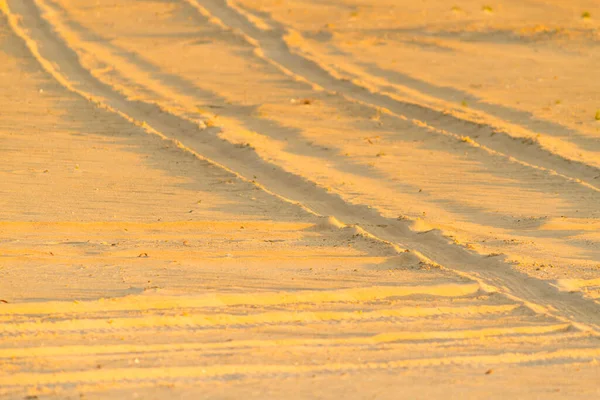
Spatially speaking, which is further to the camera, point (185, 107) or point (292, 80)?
point (292, 80)

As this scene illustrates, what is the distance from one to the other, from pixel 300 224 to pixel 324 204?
891 mm

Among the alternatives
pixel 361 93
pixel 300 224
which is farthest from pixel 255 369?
pixel 361 93

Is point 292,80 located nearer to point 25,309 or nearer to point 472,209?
point 472,209

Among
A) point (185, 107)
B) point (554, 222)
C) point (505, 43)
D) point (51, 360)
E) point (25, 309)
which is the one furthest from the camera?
point (505, 43)

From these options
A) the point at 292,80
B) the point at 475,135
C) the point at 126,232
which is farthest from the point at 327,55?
the point at 126,232

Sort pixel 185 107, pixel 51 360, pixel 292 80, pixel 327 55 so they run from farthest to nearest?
pixel 327 55
pixel 292 80
pixel 185 107
pixel 51 360

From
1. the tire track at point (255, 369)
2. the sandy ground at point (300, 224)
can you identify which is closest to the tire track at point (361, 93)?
the sandy ground at point (300, 224)

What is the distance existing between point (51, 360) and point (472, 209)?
463 cm

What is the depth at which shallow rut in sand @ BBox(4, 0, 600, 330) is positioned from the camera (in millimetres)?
6020

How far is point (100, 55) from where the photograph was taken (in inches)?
730

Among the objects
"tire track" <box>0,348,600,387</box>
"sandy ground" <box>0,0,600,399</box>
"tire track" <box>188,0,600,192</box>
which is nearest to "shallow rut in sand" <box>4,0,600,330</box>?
"sandy ground" <box>0,0,600,399</box>

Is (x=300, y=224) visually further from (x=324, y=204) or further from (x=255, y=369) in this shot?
(x=255, y=369)

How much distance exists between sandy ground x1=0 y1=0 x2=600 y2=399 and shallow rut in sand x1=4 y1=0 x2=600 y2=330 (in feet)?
0.09

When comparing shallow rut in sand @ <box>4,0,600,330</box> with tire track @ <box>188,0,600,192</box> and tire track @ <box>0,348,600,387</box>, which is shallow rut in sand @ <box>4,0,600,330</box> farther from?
tire track @ <box>188,0,600,192</box>
